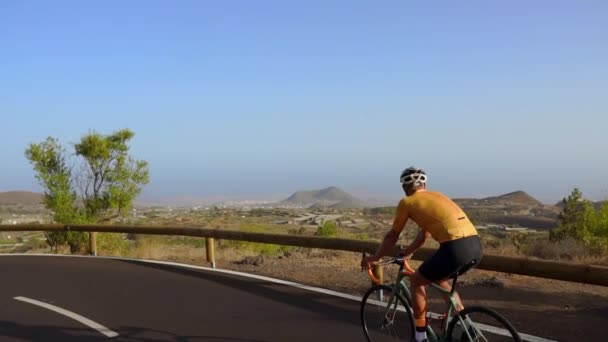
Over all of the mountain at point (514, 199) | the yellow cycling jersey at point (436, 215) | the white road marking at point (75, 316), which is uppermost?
the yellow cycling jersey at point (436, 215)

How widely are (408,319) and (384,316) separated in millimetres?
545

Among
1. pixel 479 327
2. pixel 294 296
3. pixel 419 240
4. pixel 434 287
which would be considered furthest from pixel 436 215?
pixel 294 296

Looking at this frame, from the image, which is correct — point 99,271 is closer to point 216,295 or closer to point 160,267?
point 160,267

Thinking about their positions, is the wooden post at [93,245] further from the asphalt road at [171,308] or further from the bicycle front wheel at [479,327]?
the bicycle front wheel at [479,327]

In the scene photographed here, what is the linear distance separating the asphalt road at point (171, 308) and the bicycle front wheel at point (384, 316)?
511mm

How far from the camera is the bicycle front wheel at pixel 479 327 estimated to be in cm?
468

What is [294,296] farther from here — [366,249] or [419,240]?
[419,240]

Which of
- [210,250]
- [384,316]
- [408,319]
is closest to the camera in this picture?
[408,319]

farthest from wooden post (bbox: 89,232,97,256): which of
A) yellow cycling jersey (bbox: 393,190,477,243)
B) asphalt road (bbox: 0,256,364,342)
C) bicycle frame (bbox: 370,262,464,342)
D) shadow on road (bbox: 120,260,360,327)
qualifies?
yellow cycling jersey (bbox: 393,190,477,243)

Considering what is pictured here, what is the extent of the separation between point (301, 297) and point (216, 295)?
152 centimetres

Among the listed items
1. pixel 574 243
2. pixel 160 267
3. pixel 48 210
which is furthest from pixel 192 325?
pixel 48 210

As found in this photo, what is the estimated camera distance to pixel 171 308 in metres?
8.93

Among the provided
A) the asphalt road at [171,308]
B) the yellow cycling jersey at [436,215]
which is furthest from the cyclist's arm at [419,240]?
the asphalt road at [171,308]

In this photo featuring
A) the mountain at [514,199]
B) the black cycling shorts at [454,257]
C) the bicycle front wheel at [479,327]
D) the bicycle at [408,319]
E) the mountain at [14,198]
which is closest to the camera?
the bicycle front wheel at [479,327]
